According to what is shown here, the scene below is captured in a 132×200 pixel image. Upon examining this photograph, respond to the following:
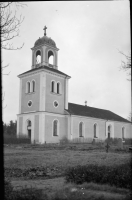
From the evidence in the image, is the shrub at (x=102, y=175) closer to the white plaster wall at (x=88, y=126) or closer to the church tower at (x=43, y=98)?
the church tower at (x=43, y=98)

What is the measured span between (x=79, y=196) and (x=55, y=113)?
31.2 metres

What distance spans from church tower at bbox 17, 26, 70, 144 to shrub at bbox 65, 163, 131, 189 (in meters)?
27.4

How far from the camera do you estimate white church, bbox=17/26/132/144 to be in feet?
116

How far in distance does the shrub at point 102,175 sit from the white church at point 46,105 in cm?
2735

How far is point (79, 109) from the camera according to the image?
43375 mm

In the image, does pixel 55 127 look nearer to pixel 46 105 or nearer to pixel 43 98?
pixel 46 105

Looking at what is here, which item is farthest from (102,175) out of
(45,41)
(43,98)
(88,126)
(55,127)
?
(88,126)

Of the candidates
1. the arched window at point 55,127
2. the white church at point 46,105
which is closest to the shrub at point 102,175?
the white church at point 46,105

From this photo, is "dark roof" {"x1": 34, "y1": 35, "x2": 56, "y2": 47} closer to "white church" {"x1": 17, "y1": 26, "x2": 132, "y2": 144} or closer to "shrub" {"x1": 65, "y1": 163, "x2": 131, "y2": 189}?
"white church" {"x1": 17, "y1": 26, "x2": 132, "y2": 144}

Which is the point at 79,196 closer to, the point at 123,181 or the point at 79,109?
the point at 123,181

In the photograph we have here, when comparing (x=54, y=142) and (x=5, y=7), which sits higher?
(x=5, y=7)

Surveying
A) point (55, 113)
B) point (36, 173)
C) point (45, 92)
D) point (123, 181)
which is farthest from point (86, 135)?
point (123, 181)

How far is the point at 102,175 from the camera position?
6969 millimetres

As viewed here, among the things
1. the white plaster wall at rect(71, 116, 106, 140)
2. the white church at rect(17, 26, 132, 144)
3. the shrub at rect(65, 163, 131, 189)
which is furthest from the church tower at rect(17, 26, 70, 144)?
the shrub at rect(65, 163, 131, 189)
